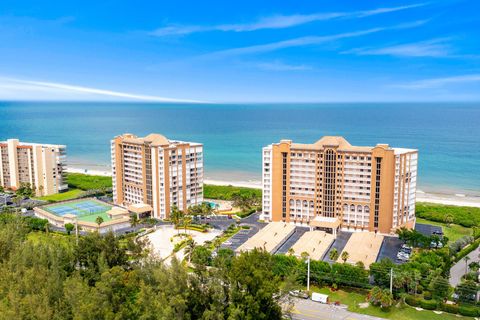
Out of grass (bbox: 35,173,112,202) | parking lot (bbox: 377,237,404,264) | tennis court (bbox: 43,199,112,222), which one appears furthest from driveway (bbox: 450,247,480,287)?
grass (bbox: 35,173,112,202)

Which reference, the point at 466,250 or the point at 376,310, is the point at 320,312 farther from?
the point at 466,250

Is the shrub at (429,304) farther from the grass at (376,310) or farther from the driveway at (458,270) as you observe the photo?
the driveway at (458,270)

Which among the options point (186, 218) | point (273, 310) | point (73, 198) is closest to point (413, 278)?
point (273, 310)

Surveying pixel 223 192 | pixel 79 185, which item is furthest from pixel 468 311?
pixel 79 185

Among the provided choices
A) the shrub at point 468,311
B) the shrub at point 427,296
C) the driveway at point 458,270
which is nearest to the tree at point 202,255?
the shrub at point 427,296

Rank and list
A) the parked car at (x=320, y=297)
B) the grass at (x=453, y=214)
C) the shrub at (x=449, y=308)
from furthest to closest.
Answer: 1. the grass at (x=453, y=214)
2. the parked car at (x=320, y=297)
3. the shrub at (x=449, y=308)

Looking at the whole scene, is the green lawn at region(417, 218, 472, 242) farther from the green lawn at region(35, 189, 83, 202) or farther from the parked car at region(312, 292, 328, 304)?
the green lawn at region(35, 189, 83, 202)
